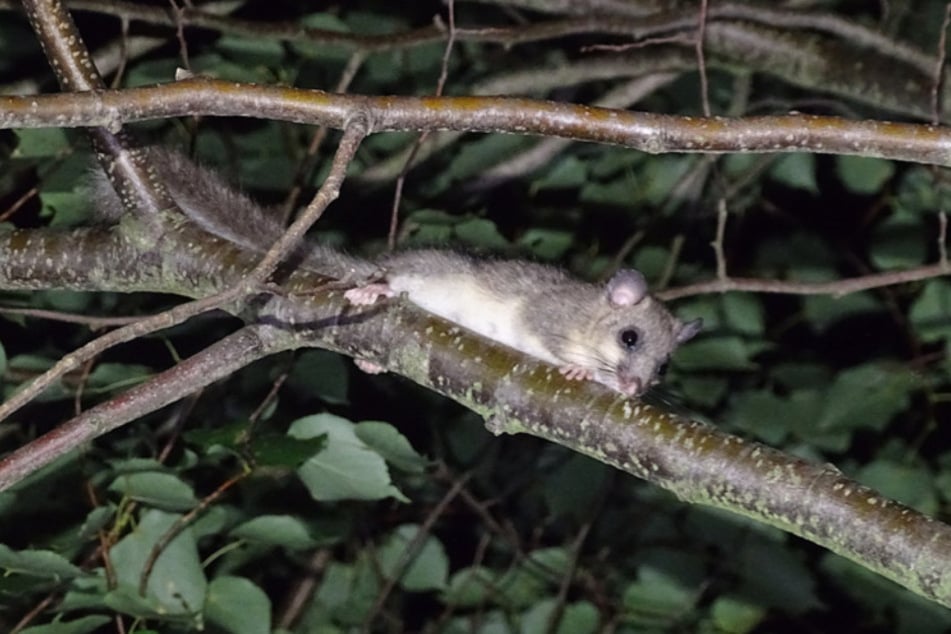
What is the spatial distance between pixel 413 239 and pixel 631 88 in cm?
93

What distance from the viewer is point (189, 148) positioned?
134 inches

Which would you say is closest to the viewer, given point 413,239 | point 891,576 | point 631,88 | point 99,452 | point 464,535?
point 891,576

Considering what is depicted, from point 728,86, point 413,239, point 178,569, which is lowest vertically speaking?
point 178,569

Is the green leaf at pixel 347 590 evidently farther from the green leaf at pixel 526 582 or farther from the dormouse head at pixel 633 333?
the dormouse head at pixel 633 333

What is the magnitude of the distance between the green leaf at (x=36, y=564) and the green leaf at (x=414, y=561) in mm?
1717

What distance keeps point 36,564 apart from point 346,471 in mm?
653

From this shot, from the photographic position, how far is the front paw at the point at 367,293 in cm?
245

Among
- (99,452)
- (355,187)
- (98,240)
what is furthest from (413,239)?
(98,240)

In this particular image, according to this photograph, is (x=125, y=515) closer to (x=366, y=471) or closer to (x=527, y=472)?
(x=366, y=471)

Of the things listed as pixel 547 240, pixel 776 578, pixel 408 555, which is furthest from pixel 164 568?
pixel 776 578

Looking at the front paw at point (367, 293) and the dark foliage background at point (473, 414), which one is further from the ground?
the dark foliage background at point (473, 414)

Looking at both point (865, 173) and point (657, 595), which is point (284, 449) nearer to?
A: point (657, 595)

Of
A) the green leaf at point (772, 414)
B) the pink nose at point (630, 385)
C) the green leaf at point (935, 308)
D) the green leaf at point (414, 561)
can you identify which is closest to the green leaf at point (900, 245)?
the green leaf at point (935, 308)

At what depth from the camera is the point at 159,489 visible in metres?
2.80
